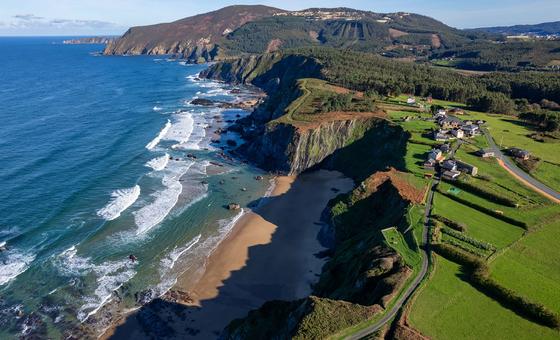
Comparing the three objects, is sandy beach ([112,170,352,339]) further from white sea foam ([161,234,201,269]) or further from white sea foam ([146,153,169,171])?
white sea foam ([146,153,169,171])

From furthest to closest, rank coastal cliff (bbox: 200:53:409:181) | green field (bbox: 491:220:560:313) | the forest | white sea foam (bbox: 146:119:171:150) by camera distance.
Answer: the forest < white sea foam (bbox: 146:119:171:150) < coastal cliff (bbox: 200:53:409:181) < green field (bbox: 491:220:560:313)

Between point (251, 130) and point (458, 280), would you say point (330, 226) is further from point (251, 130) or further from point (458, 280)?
point (251, 130)

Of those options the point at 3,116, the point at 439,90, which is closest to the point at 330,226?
the point at 439,90

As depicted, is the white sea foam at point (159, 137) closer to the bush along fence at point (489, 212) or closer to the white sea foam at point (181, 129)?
the white sea foam at point (181, 129)

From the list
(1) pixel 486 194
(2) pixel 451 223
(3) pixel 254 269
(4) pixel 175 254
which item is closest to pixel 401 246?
(2) pixel 451 223

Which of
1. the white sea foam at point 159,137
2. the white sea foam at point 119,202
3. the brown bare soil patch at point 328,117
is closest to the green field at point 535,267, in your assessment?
the brown bare soil patch at point 328,117

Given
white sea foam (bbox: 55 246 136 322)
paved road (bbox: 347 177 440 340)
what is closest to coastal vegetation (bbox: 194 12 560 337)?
paved road (bbox: 347 177 440 340)
